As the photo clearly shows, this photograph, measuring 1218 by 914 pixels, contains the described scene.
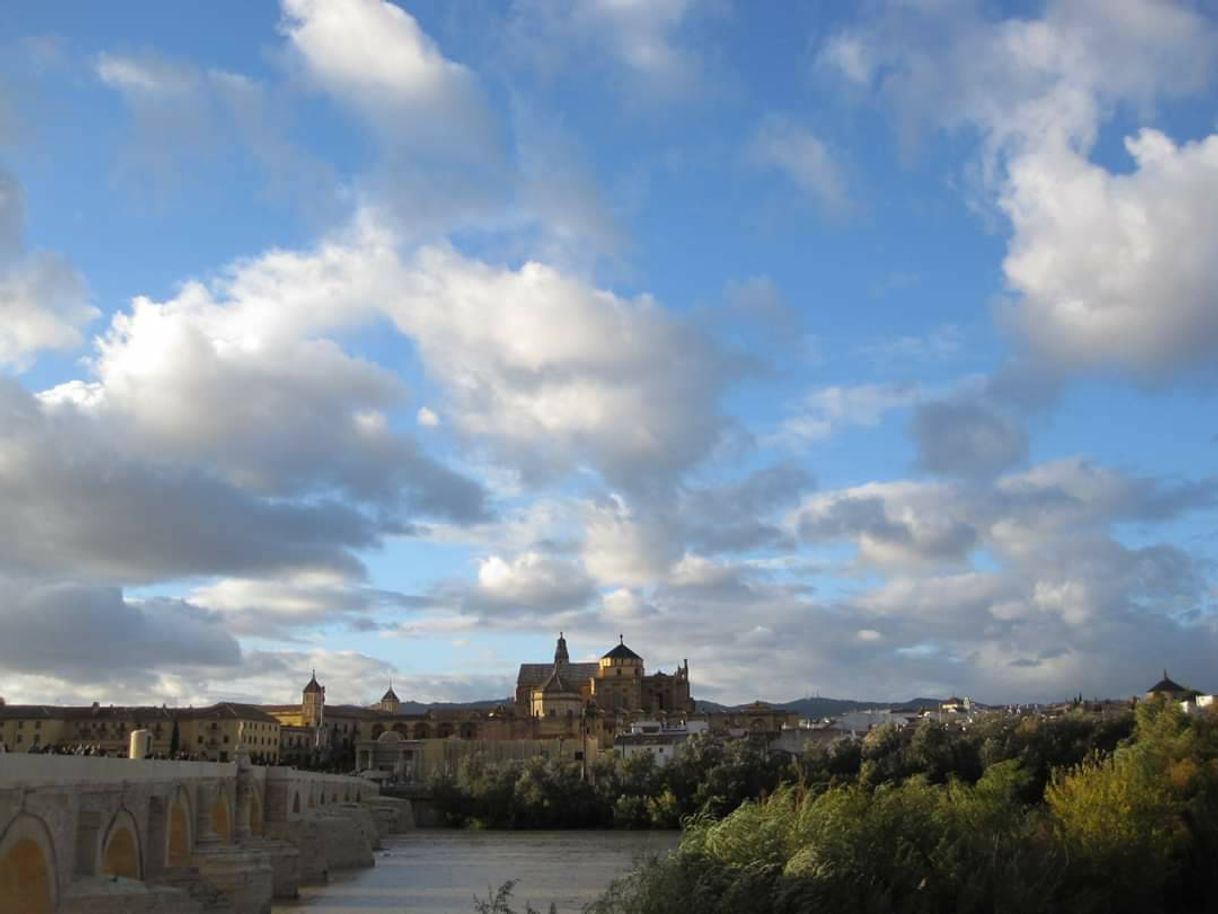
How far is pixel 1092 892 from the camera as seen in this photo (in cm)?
2112

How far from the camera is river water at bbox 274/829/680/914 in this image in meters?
37.7

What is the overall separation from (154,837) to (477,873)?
61.6 ft

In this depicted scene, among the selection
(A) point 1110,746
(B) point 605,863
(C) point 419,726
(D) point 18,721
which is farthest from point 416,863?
(C) point 419,726

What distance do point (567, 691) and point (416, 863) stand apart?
6599 centimetres

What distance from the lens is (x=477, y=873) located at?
48250mm

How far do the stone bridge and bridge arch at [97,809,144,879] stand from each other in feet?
0.11

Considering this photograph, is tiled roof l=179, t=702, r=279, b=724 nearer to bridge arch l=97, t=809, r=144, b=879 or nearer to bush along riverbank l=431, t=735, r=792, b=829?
bush along riverbank l=431, t=735, r=792, b=829

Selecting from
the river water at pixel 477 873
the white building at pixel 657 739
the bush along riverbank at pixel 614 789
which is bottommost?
the river water at pixel 477 873

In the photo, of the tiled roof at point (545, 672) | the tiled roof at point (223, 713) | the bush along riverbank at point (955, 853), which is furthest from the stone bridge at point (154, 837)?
the tiled roof at point (545, 672)

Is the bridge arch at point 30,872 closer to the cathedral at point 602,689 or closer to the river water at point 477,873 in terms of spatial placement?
the river water at point 477,873

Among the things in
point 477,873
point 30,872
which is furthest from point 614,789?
point 30,872

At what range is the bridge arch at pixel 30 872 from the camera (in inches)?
897

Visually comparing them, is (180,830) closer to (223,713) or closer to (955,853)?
(955,853)

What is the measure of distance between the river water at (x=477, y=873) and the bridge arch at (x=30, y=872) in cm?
853
